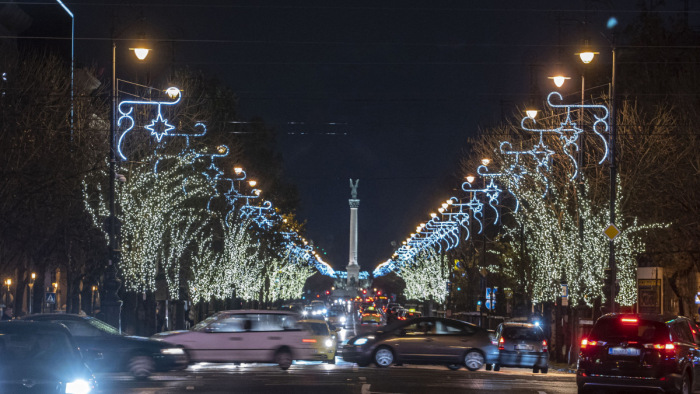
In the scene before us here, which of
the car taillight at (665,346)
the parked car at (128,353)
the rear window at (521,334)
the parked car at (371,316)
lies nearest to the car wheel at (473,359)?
the rear window at (521,334)

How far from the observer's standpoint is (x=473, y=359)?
109 ft

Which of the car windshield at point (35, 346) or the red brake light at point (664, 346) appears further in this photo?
the red brake light at point (664, 346)

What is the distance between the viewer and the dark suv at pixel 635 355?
819 inches

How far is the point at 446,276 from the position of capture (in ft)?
303

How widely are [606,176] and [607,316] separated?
29450 mm

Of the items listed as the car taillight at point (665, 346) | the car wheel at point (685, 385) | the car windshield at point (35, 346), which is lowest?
the car wheel at point (685, 385)

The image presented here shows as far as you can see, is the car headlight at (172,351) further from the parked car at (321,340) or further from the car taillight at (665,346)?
the car taillight at (665,346)

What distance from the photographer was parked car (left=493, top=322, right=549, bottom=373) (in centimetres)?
3419

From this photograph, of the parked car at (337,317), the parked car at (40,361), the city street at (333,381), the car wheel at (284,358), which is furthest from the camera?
the parked car at (337,317)

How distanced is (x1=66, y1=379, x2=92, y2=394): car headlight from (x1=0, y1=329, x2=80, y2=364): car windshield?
44cm

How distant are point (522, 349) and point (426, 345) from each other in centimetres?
306

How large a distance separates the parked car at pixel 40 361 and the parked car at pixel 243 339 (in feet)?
52.0

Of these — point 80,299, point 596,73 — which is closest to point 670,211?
point 596,73

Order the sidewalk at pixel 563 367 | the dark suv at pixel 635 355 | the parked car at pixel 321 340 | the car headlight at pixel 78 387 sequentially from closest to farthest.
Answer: the car headlight at pixel 78 387 < the dark suv at pixel 635 355 < the parked car at pixel 321 340 < the sidewalk at pixel 563 367
